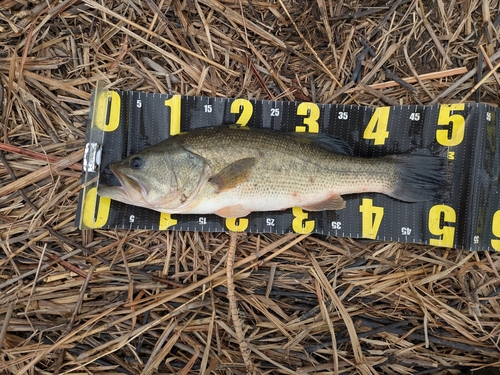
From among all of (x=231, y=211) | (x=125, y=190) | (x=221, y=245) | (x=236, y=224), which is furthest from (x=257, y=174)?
(x=125, y=190)

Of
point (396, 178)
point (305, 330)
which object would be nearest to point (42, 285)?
point (305, 330)

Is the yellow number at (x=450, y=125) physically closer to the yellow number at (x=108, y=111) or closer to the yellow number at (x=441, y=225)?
the yellow number at (x=441, y=225)

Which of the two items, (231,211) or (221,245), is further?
(221,245)

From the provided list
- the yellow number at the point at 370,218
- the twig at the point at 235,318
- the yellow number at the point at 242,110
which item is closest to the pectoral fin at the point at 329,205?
the yellow number at the point at 370,218

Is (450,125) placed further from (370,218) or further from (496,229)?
(370,218)

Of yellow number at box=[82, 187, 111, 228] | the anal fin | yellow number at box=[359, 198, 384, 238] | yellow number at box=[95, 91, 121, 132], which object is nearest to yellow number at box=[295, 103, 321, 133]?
yellow number at box=[359, 198, 384, 238]

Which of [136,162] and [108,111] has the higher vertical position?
[108,111]
